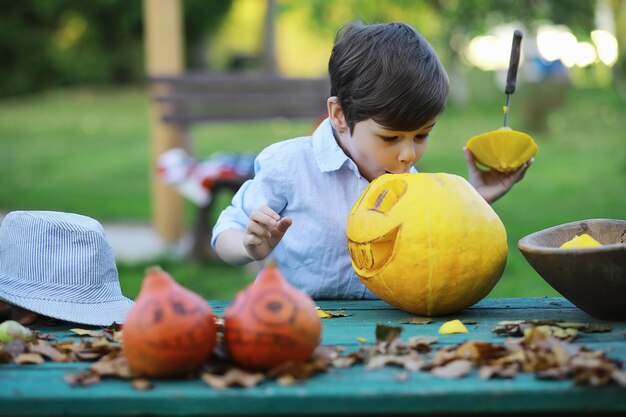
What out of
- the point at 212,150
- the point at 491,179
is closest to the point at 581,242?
the point at 491,179

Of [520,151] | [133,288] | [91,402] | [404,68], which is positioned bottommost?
[133,288]

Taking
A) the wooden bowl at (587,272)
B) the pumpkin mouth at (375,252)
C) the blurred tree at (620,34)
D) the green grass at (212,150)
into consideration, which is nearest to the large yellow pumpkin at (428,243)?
the pumpkin mouth at (375,252)

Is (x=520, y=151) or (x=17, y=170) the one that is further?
(x=17, y=170)

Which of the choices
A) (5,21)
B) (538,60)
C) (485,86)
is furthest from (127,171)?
(485,86)

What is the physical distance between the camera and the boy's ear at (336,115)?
287 cm

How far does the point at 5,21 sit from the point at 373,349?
18243mm

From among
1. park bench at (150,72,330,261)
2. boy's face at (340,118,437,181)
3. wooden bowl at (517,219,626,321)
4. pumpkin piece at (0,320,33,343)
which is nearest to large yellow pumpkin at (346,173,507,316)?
wooden bowl at (517,219,626,321)

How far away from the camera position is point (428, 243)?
2332 millimetres

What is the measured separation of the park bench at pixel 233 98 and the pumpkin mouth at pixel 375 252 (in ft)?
17.2

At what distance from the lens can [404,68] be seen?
106 inches

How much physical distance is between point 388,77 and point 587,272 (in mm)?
837

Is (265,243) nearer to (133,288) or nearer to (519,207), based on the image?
(133,288)

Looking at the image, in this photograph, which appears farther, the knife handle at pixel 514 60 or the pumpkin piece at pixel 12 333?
the knife handle at pixel 514 60

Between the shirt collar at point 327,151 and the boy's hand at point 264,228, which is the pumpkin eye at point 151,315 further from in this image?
the shirt collar at point 327,151
